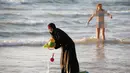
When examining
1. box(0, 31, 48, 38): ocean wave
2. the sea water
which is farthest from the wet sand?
box(0, 31, 48, 38): ocean wave

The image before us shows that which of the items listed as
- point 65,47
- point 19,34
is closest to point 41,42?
point 19,34

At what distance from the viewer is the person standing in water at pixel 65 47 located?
375 inches

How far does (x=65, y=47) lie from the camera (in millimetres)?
9758

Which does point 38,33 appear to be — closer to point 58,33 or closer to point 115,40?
point 115,40

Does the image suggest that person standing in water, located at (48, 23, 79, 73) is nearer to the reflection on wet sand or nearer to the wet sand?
the wet sand

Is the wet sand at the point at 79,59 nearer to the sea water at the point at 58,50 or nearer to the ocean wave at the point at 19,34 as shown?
the sea water at the point at 58,50

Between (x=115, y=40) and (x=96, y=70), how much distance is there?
6139 mm

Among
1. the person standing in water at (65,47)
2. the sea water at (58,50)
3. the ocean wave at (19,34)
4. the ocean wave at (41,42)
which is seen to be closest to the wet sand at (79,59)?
the sea water at (58,50)

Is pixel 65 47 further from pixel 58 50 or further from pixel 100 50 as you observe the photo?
pixel 100 50

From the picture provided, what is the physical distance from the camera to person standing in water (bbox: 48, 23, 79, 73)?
953 centimetres

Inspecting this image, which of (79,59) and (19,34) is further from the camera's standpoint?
(19,34)

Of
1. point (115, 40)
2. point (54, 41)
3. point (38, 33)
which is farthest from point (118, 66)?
point (38, 33)

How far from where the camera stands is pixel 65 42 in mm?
9656

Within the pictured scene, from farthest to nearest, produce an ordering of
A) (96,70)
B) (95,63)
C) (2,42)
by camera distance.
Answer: (2,42) → (95,63) → (96,70)
